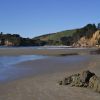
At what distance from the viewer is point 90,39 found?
171 metres

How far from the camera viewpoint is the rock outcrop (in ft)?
45.5

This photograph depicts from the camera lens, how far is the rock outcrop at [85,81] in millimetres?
13875

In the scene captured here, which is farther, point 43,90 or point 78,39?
point 78,39

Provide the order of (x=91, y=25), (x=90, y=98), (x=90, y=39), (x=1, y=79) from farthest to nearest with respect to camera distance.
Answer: (x=91, y=25) < (x=90, y=39) < (x=1, y=79) < (x=90, y=98)

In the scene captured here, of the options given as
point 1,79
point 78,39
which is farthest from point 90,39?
point 1,79

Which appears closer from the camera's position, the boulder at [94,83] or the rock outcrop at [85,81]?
the boulder at [94,83]

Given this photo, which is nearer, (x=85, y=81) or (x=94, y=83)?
(x=94, y=83)

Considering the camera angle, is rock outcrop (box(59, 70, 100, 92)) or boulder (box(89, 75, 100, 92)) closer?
boulder (box(89, 75, 100, 92))

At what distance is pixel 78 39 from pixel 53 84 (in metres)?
181

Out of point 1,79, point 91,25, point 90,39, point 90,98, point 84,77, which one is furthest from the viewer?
point 91,25

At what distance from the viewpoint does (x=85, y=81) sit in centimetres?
1463

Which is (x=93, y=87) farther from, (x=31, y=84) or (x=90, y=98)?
(x=31, y=84)

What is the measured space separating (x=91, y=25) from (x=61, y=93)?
185m

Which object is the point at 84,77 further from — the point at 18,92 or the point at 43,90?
the point at 18,92
